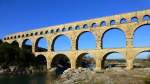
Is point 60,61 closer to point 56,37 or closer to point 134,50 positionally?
point 56,37

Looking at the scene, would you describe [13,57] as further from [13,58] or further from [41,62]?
[41,62]

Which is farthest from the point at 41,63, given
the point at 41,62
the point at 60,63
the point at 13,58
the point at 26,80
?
the point at 26,80

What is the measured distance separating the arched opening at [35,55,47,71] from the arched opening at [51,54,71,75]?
3.14 m

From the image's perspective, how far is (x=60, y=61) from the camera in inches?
3066

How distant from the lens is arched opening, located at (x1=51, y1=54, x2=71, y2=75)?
219 ft

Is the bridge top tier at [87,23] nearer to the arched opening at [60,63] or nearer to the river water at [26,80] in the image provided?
the arched opening at [60,63]

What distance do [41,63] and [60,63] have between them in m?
6.95

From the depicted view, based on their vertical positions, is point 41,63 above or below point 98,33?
below

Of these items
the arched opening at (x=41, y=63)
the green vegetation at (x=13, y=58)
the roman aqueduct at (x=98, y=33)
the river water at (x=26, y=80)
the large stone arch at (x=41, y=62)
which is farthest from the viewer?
the large stone arch at (x=41, y=62)

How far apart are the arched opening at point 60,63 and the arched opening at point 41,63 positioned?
314 cm

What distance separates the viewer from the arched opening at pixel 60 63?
66688 mm

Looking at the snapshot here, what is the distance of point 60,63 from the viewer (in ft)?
253

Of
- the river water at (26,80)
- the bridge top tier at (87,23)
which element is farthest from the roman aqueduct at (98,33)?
the river water at (26,80)

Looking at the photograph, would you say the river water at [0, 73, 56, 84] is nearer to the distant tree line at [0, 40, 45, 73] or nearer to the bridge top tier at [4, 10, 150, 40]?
the distant tree line at [0, 40, 45, 73]
